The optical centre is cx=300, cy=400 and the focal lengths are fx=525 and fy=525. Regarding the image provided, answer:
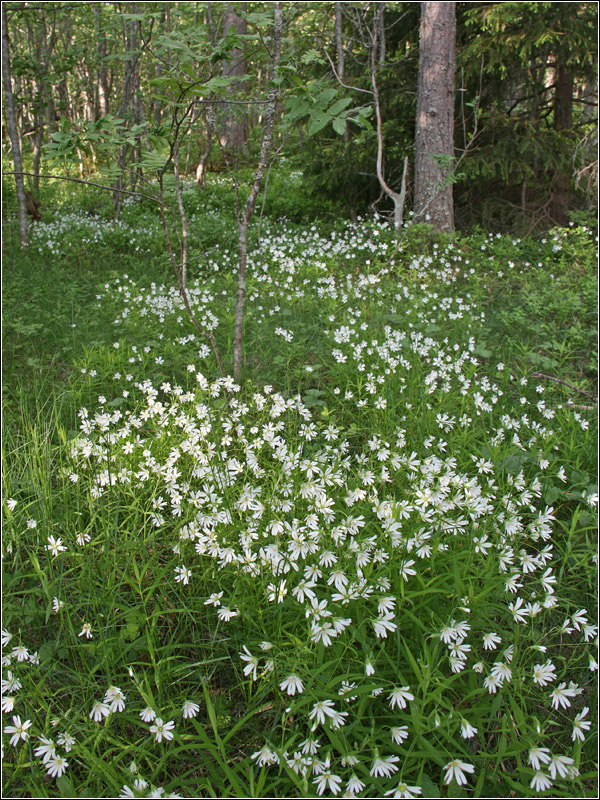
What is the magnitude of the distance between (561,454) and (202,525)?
2.14 meters

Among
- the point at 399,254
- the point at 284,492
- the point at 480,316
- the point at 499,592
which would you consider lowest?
the point at 499,592

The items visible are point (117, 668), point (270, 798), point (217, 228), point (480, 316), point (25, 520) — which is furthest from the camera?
point (217, 228)

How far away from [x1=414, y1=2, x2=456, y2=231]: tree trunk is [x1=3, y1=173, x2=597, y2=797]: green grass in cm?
312

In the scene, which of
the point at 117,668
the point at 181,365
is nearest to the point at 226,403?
the point at 181,365

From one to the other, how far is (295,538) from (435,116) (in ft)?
22.2

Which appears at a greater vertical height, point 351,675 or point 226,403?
point 226,403

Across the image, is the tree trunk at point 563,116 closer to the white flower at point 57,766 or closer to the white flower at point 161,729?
the white flower at point 161,729

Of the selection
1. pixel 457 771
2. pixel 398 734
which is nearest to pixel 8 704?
pixel 398 734

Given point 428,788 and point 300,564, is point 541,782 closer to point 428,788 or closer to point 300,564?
point 428,788

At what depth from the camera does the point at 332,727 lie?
1598mm

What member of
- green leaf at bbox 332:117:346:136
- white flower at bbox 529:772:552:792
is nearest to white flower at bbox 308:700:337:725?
white flower at bbox 529:772:552:792

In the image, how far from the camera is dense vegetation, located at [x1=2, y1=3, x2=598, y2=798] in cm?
161

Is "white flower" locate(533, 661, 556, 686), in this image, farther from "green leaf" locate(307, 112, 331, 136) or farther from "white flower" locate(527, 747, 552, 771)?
"green leaf" locate(307, 112, 331, 136)

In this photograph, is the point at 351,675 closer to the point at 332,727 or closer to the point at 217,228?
the point at 332,727
